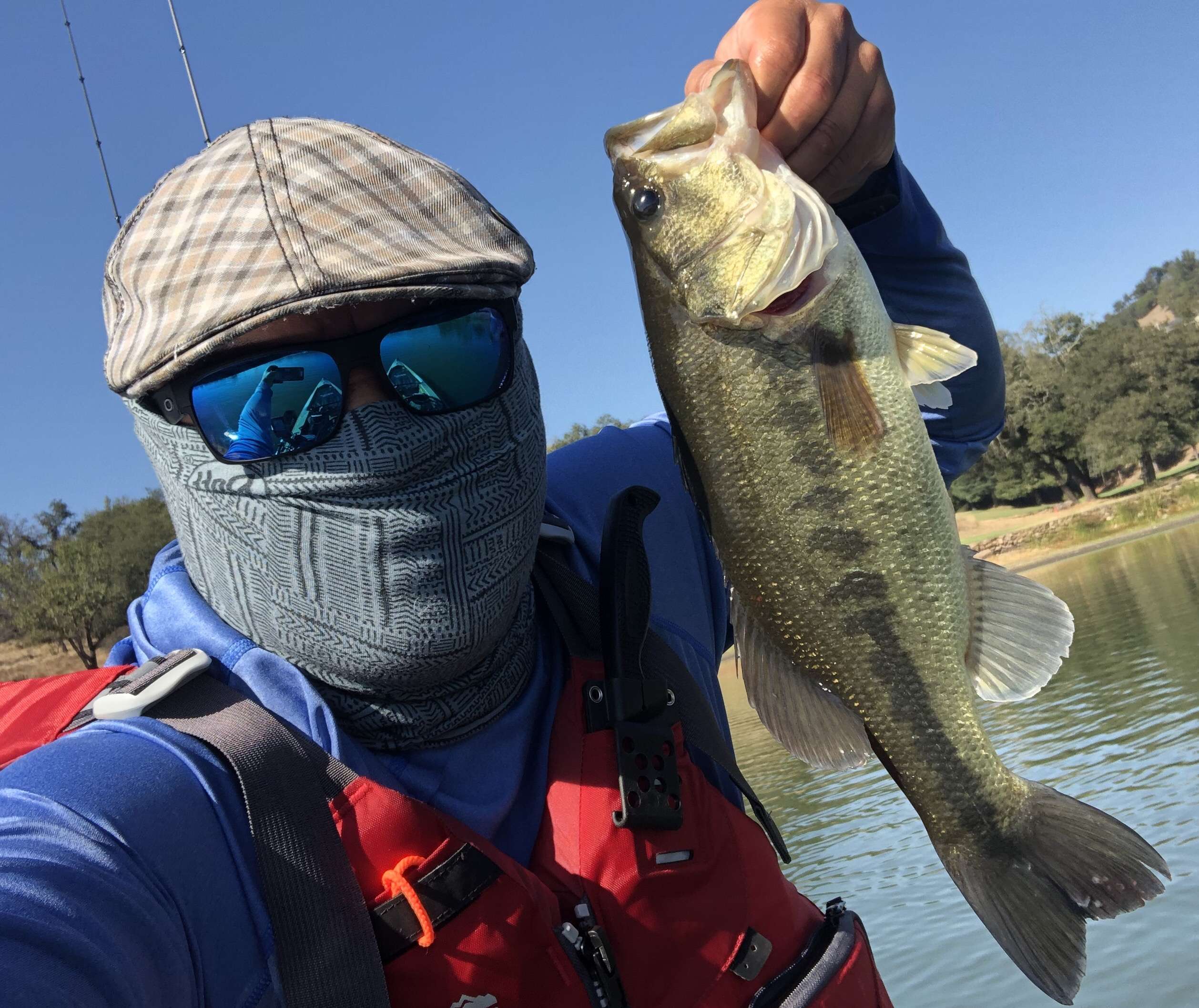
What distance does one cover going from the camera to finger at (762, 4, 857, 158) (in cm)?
192

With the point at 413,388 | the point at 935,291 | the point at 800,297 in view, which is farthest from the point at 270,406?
the point at 935,291

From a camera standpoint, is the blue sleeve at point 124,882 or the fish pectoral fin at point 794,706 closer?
the blue sleeve at point 124,882

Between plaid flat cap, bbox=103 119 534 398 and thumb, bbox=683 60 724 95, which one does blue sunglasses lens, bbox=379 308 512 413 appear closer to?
plaid flat cap, bbox=103 119 534 398

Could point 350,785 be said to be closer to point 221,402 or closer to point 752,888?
point 221,402

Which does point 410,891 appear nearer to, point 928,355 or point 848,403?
point 848,403

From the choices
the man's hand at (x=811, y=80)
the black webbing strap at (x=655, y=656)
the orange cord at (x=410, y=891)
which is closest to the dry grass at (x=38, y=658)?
the black webbing strap at (x=655, y=656)

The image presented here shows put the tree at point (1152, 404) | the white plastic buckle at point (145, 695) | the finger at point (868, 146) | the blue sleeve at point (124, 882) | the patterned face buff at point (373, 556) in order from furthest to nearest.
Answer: the tree at point (1152, 404) < the patterned face buff at point (373, 556) < the finger at point (868, 146) < the white plastic buckle at point (145, 695) < the blue sleeve at point (124, 882)

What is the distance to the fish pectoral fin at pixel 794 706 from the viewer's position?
7.20ft

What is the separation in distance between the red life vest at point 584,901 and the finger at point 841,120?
1257 millimetres

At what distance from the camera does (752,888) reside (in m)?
2.40

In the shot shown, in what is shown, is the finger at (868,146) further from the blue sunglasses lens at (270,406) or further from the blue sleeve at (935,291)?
the blue sunglasses lens at (270,406)

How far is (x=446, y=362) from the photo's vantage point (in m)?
2.23

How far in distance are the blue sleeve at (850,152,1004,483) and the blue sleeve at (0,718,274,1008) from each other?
6.07 feet

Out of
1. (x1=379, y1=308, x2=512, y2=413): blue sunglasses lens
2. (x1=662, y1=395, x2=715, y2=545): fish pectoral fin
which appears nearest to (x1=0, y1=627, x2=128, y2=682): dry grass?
(x1=379, y1=308, x2=512, y2=413): blue sunglasses lens
